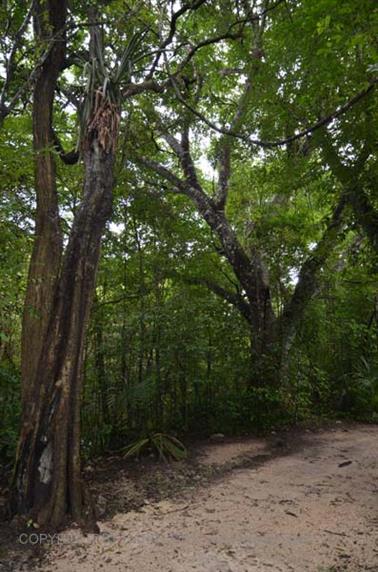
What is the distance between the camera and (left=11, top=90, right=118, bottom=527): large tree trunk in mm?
3092

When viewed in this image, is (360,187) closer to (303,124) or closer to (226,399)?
(303,124)

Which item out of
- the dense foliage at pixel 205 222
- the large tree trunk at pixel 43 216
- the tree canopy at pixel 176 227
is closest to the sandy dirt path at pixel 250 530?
the tree canopy at pixel 176 227

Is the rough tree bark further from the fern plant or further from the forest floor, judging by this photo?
the fern plant

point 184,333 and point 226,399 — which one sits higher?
point 184,333

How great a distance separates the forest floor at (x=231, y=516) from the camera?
267cm

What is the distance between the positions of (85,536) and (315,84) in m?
4.83

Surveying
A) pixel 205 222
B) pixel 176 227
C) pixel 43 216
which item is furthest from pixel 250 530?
pixel 205 222

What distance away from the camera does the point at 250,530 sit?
10.0 feet

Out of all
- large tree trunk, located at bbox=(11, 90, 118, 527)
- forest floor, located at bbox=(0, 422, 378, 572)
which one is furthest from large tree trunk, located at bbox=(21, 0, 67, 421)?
forest floor, located at bbox=(0, 422, 378, 572)

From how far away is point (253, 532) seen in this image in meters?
3.03

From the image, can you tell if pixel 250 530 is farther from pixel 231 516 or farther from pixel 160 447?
pixel 160 447

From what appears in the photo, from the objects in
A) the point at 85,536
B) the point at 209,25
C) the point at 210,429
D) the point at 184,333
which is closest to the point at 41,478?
the point at 85,536

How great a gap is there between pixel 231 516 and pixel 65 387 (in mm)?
1741

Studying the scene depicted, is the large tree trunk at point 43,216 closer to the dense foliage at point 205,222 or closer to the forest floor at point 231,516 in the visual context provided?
the dense foliage at point 205,222
